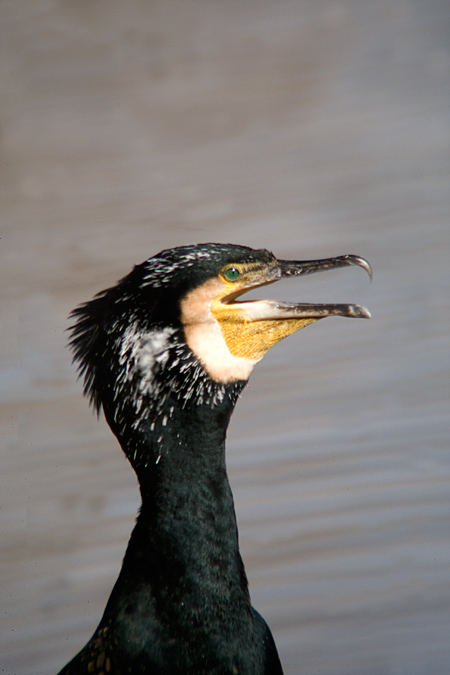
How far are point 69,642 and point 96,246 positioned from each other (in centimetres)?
64

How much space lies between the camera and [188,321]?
97 cm

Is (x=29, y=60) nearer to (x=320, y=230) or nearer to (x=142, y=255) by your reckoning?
(x=142, y=255)

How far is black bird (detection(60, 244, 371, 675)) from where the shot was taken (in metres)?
0.97

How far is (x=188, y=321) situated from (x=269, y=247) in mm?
505

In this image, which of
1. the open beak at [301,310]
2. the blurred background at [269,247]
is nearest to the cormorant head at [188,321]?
the open beak at [301,310]

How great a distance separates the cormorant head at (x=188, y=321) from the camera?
966 mm

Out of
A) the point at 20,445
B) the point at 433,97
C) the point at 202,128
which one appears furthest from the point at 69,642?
the point at 433,97

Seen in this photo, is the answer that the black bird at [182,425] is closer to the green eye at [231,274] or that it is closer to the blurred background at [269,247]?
the green eye at [231,274]

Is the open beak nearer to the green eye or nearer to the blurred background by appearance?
the green eye

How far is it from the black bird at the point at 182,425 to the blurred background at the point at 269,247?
43cm

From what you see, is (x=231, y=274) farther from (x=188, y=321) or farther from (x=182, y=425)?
(x=182, y=425)

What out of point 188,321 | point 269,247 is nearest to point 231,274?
point 188,321

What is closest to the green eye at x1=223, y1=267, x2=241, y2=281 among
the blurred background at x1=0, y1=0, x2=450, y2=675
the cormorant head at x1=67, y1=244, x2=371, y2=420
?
the cormorant head at x1=67, y1=244, x2=371, y2=420

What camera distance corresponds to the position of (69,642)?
147cm
